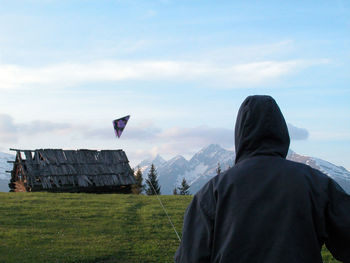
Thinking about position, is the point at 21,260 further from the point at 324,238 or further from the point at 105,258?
the point at 324,238

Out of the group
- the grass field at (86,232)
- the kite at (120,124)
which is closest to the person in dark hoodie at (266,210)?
the grass field at (86,232)

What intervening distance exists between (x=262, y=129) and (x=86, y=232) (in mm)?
10544

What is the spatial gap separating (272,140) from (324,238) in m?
0.80

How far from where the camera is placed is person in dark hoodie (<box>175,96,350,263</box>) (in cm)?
312

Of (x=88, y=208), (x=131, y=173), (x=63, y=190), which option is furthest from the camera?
(x=131, y=173)

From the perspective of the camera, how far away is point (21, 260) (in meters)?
10.2

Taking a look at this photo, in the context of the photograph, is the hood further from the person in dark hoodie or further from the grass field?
the grass field

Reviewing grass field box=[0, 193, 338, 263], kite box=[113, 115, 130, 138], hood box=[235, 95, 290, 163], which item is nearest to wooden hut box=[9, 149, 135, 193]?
kite box=[113, 115, 130, 138]

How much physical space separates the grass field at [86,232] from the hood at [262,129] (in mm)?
7537

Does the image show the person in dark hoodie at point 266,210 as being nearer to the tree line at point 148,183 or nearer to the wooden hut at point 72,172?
the wooden hut at point 72,172

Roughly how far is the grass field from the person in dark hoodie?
744 centimetres

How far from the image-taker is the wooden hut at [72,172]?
105ft

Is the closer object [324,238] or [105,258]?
[324,238]

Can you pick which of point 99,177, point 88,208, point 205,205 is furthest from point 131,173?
point 205,205
